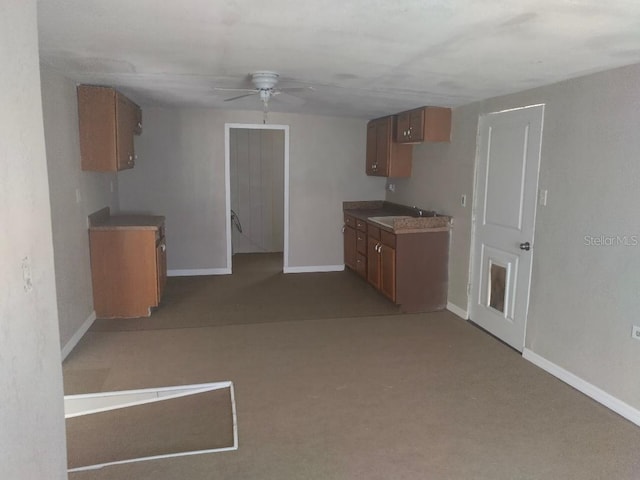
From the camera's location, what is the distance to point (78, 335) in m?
3.86

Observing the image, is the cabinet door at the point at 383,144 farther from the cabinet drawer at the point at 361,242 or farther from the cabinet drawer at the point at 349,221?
the cabinet drawer at the point at 361,242

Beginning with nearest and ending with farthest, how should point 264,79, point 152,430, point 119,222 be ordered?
1. point 152,430
2. point 264,79
3. point 119,222

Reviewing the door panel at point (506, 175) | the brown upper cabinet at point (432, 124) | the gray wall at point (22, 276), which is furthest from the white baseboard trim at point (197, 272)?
the gray wall at point (22, 276)

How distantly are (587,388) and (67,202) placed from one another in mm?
4031

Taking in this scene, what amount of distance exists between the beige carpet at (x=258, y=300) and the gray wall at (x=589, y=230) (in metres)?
1.71

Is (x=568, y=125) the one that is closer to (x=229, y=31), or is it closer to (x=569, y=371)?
(x=569, y=371)

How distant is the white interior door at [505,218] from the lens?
358cm

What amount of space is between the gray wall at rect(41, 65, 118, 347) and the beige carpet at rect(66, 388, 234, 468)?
1.07 metres

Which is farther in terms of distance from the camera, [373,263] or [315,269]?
[315,269]

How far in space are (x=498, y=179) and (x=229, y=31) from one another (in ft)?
8.76

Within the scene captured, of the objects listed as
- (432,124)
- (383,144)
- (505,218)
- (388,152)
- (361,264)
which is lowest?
(361,264)

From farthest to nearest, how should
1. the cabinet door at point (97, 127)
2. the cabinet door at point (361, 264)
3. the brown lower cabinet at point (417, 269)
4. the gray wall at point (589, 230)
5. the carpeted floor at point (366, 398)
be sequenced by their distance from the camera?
1. the cabinet door at point (361, 264)
2. the brown lower cabinet at point (417, 269)
3. the cabinet door at point (97, 127)
4. the gray wall at point (589, 230)
5. the carpeted floor at point (366, 398)

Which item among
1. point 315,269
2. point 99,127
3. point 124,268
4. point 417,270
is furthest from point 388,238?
point 99,127

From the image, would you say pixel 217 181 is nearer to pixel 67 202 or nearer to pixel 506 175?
pixel 67 202
